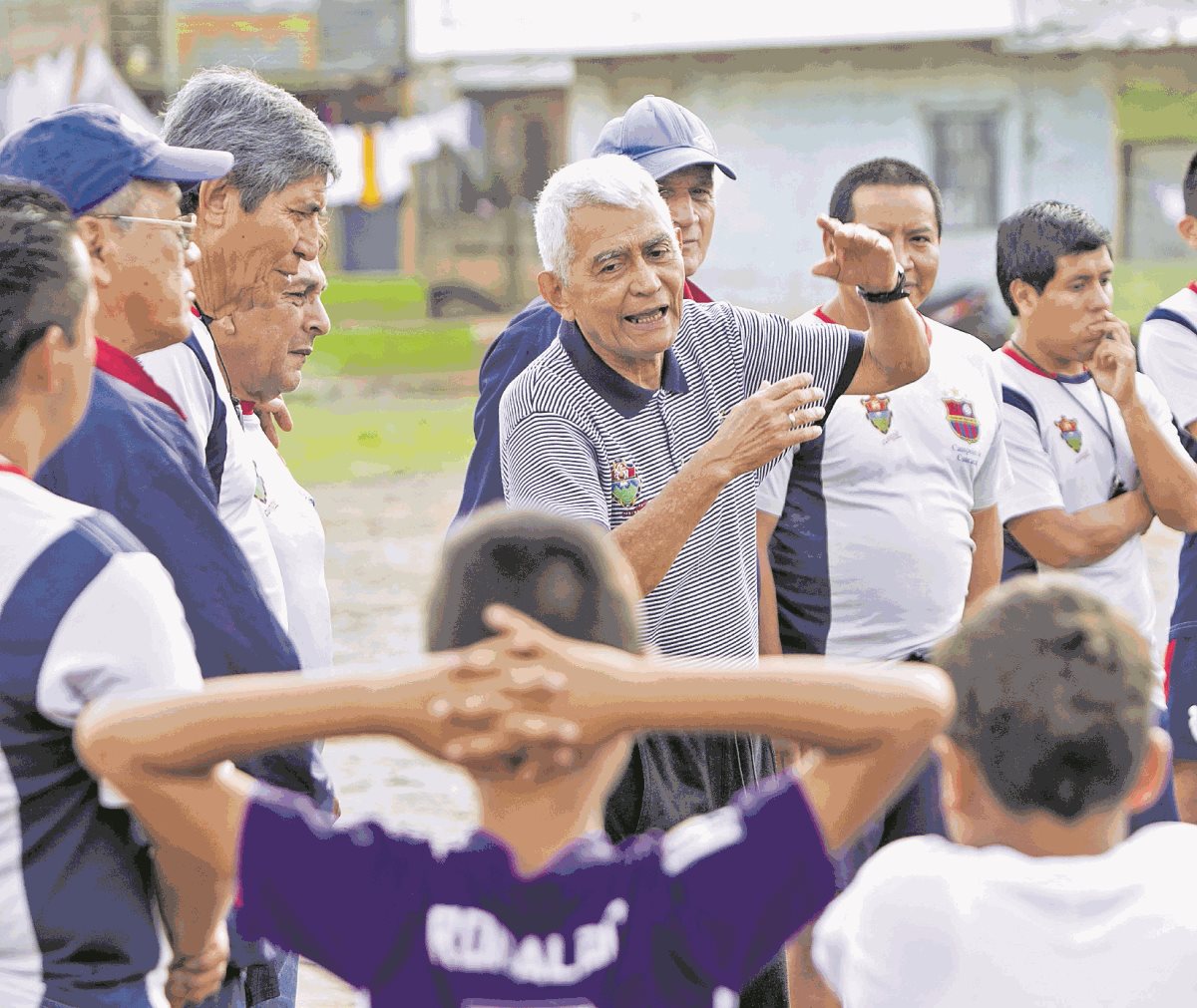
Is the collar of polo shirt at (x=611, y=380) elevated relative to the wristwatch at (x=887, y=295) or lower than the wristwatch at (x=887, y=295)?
lower

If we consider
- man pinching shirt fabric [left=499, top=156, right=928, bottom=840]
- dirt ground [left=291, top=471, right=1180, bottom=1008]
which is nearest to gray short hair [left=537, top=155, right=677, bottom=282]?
man pinching shirt fabric [left=499, top=156, right=928, bottom=840]

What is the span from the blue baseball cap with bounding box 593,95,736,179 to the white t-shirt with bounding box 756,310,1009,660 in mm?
601

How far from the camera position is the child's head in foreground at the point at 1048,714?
1.70 m

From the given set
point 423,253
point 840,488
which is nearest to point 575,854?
point 840,488

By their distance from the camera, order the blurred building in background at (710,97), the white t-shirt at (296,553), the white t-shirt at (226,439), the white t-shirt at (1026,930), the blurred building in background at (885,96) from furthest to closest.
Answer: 1. the blurred building in background at (710,97)
2. the blurred building in background at (885,96)
3. the white t-shirt at (296,553)
4. the white t-shirt at (226,439)
5. the white t-shirt at (1026,930)

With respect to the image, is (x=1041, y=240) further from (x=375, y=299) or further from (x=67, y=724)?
(x=375, y=299)

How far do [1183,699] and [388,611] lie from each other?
7.22 m

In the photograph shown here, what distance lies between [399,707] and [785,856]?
0.41 meters

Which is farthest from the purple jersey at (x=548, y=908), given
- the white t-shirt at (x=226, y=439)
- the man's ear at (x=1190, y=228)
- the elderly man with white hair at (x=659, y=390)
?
the man's ear at (x=1190, y=228)

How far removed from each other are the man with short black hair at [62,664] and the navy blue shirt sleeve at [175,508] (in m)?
0.28

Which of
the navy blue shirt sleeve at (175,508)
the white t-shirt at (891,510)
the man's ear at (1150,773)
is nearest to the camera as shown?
the man's ear at (1150,773)

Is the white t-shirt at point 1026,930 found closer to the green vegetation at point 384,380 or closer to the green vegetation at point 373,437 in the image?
the green vegetation at point 373,437

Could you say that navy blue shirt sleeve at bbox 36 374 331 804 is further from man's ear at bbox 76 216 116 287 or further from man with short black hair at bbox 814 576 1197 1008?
man with short black hair at bbox 814 576 1197 1008

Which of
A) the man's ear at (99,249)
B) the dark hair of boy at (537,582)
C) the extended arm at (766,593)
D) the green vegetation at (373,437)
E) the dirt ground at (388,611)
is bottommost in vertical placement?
the dirt ground at (388,611)
